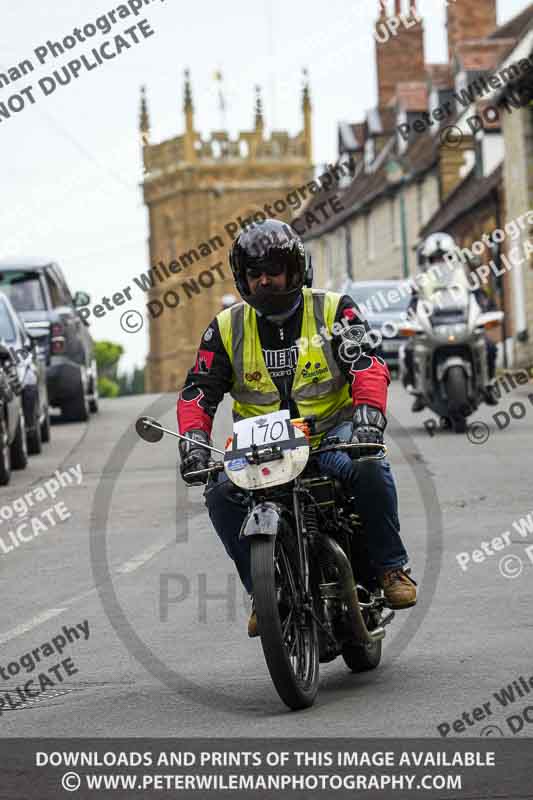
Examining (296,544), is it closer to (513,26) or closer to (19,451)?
(19,451)

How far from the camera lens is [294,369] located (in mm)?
6742

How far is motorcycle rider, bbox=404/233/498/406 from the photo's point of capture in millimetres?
19875

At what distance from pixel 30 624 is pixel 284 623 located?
2848mm

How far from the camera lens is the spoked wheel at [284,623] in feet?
19.4

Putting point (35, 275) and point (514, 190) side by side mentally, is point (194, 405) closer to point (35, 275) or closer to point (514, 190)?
point (35, 275)

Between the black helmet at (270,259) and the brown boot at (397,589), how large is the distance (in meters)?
1.09

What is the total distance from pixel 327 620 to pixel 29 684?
1.37 meters

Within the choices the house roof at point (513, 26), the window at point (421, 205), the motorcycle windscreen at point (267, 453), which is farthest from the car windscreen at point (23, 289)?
the window at point (421, 205)

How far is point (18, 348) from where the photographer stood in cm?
1945

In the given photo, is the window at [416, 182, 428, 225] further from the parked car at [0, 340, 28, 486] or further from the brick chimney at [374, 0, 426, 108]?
the parked car at [0, 340, 28, 486]

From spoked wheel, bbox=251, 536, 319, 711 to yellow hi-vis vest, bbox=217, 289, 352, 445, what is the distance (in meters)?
0.71

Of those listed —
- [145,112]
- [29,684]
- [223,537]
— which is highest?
[145,112]

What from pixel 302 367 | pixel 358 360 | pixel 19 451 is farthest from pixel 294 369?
pixel 19 451
